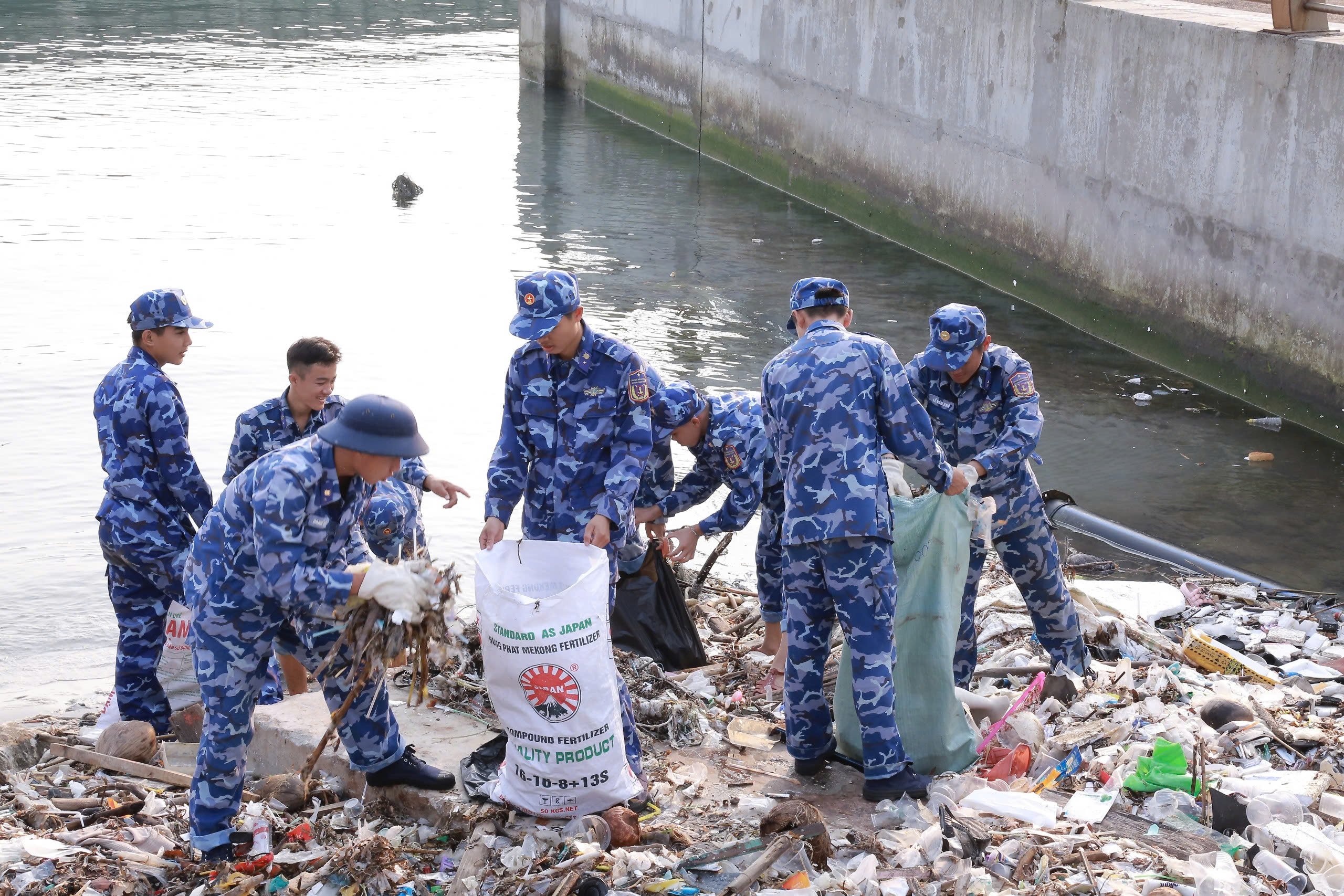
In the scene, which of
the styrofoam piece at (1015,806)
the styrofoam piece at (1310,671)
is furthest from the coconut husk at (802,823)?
the styrofoam piece at (1310,671)

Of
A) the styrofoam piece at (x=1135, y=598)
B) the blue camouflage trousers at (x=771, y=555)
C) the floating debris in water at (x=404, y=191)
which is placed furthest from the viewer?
the floating debris in water at (x=404, y=191)

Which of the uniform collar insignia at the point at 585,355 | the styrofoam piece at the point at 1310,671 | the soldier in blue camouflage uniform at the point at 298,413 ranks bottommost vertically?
the styrofoam piece at the point at 1310,671

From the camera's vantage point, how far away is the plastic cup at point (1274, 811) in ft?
14.8

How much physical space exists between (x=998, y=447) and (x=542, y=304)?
203 centimetres

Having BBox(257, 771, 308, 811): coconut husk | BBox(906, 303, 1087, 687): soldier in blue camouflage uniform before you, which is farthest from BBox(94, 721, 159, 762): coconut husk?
BBox(906, 303, 1087, 687): soldier in blue camouflage uniform

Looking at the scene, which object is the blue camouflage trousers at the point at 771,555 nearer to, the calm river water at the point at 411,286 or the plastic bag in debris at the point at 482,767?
the plastic bag in debris at the point at 482,767

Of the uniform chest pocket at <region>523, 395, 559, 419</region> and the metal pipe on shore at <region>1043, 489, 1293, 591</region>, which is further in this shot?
the metal pipe on shore at <region>1043, 489, 1293, 591</region>

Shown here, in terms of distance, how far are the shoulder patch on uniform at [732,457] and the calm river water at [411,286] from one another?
2997mm

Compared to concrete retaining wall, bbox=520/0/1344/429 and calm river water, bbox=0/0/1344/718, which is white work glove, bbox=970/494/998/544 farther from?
concrete retaining wall, bbox=520/0/1344/429

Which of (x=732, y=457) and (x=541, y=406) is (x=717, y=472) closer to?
(x=732, y=457)

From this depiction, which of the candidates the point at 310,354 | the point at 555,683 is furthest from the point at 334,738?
the point at 310,354

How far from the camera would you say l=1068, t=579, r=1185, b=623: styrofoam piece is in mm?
7062

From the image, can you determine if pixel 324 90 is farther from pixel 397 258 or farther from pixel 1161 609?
pixel 1161 609

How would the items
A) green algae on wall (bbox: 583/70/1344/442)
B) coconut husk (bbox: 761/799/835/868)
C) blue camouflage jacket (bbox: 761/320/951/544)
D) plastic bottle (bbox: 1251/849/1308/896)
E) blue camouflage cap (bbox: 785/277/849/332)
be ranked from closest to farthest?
1. plastic bottle (bbox: 1251/849/1308/896)
2. coconut husk (bbox: 761/799/835/868)
3. blue camouflage jacket (bbox: 761/320/951/544)
4. blue camouflage cap (bbox: 785/277/849/332)
5. green algae on wall (bbox: 583/70/1344/442)
